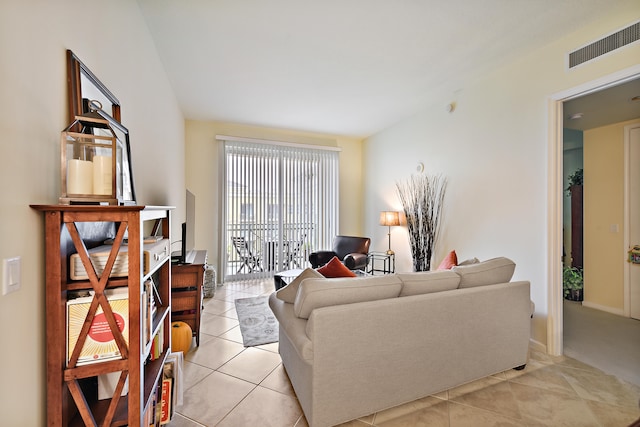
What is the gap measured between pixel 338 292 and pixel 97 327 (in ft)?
3.65

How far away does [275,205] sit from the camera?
523cm

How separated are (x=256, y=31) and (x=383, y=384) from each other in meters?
2.82

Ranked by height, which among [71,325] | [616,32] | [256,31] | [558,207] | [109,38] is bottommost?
[71,325]

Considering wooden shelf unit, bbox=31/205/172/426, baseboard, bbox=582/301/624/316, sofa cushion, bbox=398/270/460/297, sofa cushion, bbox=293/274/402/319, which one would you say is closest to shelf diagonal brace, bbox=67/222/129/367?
wooden shelf unit, bbox=31/205/172/426

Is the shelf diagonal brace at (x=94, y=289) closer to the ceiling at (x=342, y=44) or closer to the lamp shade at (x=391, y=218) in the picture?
the ceiling at (x=342, y=44)

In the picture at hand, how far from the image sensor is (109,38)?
5.27 ft

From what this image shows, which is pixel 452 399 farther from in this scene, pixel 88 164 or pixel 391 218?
pixel 391 218

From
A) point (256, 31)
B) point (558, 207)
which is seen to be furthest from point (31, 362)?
point (558, 207)

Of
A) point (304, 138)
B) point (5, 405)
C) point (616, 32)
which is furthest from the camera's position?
point (304, 138)

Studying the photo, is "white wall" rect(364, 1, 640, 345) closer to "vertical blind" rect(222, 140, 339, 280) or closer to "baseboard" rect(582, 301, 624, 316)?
"baseboard" rect(582, 301, 624, 316)

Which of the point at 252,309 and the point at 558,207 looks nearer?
the point at 558,207

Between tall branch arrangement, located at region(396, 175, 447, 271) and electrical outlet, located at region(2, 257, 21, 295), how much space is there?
375 cm

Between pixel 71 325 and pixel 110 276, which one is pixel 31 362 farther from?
pixel 110 276

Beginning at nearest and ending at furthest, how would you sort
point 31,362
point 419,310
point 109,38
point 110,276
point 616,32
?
point 31,362 → point 110,276 → point 109,38 → point 419,310 → point 616,32
